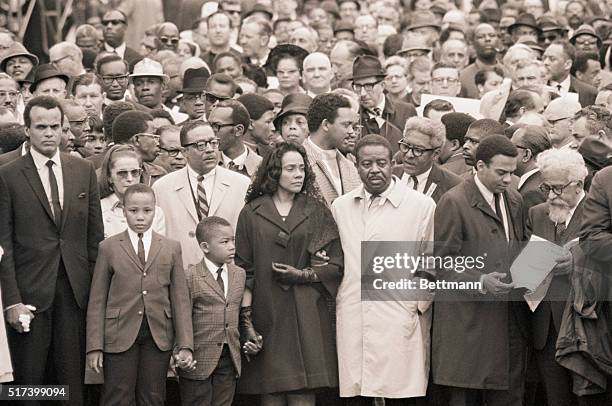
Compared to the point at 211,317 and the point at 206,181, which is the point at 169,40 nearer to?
the point at 206,181

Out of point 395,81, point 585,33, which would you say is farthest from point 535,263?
point 585,33

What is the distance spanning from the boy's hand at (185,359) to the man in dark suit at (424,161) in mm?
2352

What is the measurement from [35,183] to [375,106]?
4837 millimetres

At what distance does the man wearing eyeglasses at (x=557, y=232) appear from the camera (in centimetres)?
1061

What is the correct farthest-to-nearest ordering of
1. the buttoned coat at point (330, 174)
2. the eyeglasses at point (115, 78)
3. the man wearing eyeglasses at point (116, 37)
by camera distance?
1. the man wearing eyeglasses at point (116, 37)
2. the eyeglasses at point (115, 78)
3. the buttoned coat at point (330, 174)

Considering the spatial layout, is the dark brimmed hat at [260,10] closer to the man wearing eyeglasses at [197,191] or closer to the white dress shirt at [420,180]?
the man wearing eyeglasses at [197,191]

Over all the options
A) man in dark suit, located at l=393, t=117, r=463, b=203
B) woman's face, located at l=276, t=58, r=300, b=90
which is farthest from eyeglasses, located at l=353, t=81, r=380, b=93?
man in dark suit, located at l=393, t=117, r=463, b=203

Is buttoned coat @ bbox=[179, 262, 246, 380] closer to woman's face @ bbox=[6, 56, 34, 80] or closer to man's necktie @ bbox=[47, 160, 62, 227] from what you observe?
man's necktie @ bbox=[47, 160, 62, 227]

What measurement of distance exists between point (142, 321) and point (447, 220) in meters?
2.25

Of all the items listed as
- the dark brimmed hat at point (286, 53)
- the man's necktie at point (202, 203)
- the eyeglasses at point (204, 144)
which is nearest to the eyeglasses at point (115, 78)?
the dark brimmed hat at point (286, 53)

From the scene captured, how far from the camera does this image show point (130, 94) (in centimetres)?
1587

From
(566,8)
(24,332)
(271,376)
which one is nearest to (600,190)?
(271,376)

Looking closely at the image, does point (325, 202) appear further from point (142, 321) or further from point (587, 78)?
point (587, 78)

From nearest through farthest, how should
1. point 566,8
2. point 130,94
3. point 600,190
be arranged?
point 600,190
point 130,94
point 566,8
